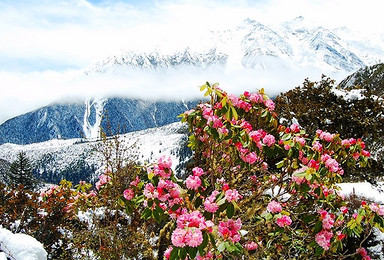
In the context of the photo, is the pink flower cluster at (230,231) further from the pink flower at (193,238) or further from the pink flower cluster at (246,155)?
the pink flower cluster at (246,155)

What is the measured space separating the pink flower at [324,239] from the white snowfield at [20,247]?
12.5 feet

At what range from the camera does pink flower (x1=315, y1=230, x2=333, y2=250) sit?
4086 millimetres

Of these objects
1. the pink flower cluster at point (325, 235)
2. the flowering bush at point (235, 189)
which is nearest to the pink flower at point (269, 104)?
the flowering bush at point (235, 189)

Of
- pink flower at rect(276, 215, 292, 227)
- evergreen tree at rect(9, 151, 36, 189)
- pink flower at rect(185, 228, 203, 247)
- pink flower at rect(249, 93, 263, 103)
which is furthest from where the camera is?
evergreen tree at rect(9, 151, 36, 189)

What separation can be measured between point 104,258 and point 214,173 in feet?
13.7

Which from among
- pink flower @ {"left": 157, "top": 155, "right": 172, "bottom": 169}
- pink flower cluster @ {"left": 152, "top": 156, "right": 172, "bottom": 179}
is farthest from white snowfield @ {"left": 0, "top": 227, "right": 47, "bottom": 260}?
pink flower @ {"left": 157, "top": 155, "right": 172, "bottom": 169}

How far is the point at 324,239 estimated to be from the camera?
13.5ft

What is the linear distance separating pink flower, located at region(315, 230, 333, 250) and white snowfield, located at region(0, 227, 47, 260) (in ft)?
12.5

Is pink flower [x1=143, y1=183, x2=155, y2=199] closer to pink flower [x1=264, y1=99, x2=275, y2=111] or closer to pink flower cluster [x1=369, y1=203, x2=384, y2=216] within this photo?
pink flower [x1=264, y1=99, x2=275, y2=111]

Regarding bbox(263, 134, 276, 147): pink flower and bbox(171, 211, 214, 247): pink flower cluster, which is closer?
bbox(171, 211, 214, 247): pink flower cluster

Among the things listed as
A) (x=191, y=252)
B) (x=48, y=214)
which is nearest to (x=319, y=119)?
(x=48, y=214)

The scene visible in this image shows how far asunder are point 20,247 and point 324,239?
162 inches

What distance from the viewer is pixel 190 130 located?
17.4ft

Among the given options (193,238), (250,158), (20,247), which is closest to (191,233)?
(193,238)
